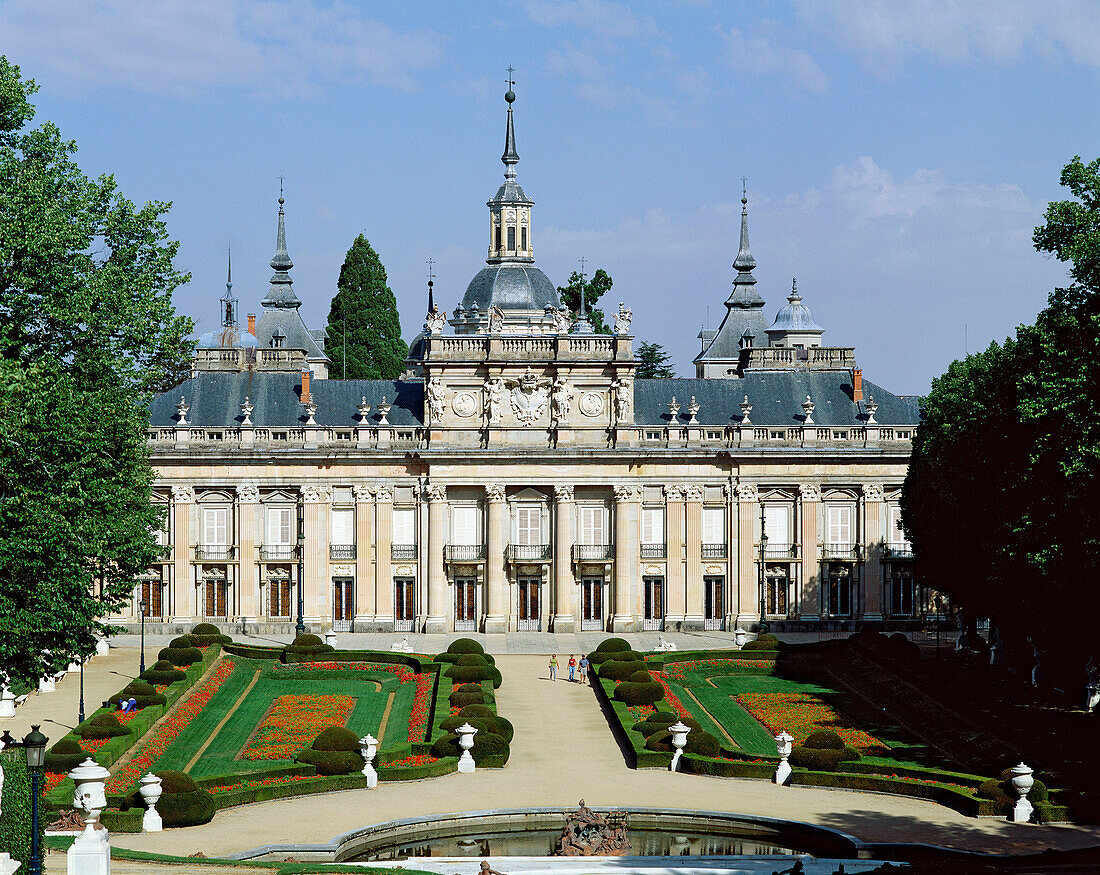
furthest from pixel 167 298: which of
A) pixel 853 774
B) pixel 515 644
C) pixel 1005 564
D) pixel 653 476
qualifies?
pixel 653 476

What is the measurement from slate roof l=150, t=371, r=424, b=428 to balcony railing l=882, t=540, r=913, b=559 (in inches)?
1103

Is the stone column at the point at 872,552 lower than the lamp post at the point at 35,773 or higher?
higher

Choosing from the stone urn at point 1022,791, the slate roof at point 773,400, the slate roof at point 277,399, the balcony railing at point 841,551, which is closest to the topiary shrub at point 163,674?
the slate roof at point 277,399

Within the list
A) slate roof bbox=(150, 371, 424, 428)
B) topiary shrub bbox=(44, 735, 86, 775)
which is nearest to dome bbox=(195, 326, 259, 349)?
slate roof bbox=(150, 371, 424, 428)

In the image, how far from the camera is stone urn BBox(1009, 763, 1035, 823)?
45750mm

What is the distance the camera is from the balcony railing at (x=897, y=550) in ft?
296

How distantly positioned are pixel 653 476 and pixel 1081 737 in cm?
3883

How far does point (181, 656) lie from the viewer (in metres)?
70.8

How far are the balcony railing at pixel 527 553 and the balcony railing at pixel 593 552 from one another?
173 centimetres

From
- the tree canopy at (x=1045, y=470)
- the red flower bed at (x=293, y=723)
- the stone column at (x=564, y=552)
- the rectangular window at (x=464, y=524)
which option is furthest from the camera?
the rectangular window at (x=464, y=524)

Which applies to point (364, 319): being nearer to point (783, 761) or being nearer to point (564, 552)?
point (564, 552)

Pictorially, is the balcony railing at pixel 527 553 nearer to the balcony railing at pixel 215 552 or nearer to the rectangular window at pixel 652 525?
the rectangular window at pixel 652 525

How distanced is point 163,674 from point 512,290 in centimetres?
3877

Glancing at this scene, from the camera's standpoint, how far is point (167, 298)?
51219 mm
